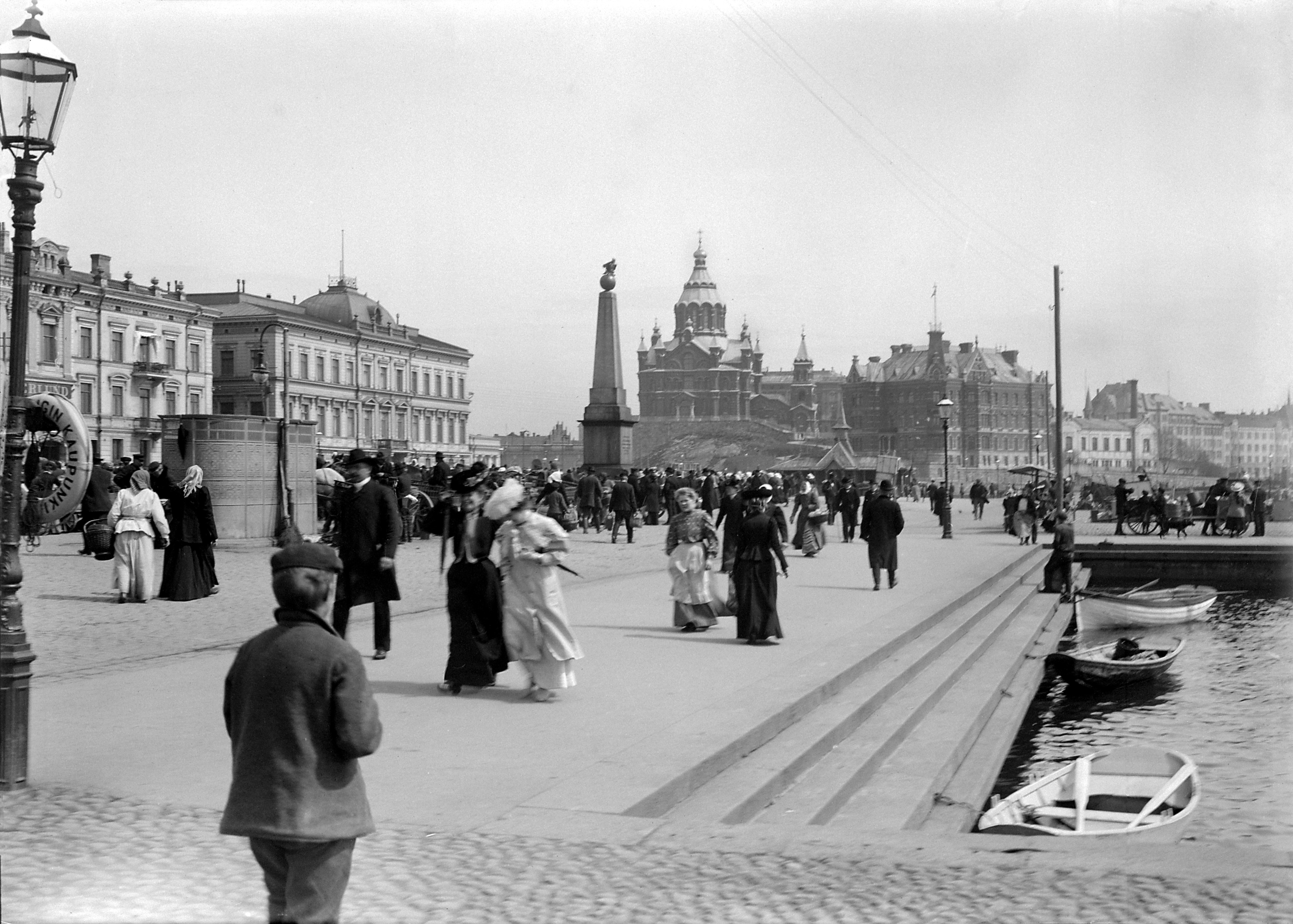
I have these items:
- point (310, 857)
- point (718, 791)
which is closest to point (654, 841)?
point (718, 791)

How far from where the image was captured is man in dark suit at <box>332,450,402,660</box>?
31.0ft

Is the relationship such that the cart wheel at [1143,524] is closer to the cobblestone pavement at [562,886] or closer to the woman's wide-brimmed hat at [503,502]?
the woman's wide-brimmed hat at [503,502]

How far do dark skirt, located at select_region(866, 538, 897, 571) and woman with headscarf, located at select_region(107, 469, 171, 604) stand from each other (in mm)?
8955

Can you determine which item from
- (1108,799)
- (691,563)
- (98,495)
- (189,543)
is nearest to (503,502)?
(691,563)

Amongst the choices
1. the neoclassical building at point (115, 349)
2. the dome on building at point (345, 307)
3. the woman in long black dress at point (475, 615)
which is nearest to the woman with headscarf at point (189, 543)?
the woman in long black dress at point (475, 615)

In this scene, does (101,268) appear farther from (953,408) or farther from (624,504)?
(953,408)

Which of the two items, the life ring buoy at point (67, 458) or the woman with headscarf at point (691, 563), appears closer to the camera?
the woman with headscarf at point (691, 563)

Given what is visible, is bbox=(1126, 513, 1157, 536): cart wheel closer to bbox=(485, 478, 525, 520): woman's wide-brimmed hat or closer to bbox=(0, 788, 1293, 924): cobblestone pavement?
bbox=(485, 478, 525, 520): woman's wide-brimmed hat

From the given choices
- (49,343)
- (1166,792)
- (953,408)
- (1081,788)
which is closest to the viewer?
(1166,792)

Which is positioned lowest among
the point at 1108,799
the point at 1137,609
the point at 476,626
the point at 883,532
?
the point at 1137,609

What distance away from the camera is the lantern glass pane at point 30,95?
19.8 ft

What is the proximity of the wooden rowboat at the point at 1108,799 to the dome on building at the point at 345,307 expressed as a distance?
2238 inches

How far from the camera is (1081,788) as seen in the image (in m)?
8.30

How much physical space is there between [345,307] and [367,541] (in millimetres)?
58489
